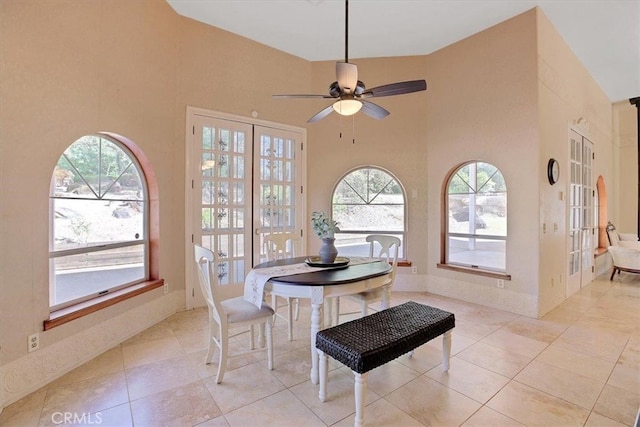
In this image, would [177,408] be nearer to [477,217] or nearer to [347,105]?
[347,105]

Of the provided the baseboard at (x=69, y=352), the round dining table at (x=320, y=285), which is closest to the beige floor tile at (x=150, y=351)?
the baseboard at (x=69, y=352)

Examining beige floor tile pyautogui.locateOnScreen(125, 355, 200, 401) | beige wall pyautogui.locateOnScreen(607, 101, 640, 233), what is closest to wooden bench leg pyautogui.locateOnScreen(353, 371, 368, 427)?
beige floor tile pyautogui.locateOnScreen(125, 355, 200, 401)

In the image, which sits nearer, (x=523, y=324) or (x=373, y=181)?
(x=523, y=324)

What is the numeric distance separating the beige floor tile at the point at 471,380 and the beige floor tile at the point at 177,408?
1.60 m

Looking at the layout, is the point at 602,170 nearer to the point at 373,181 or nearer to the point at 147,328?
the point at 373,181

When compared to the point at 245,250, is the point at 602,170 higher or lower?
higher

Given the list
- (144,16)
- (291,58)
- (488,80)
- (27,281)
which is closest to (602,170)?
(488,80)

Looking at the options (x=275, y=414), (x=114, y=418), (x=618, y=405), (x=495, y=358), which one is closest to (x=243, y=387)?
(x=275, y=414)

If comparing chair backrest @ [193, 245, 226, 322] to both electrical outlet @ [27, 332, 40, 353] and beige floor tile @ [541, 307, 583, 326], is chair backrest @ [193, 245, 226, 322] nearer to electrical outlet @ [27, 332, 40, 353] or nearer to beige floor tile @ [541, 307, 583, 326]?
electrical outlet @ [27, 332, 40, 353]

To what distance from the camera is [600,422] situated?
1.79m

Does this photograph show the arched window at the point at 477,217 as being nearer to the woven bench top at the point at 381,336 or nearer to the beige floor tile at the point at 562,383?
the beige floor tile at the point at 562,383

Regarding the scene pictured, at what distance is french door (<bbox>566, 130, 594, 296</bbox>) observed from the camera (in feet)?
14.1

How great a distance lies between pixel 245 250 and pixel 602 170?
6.74m

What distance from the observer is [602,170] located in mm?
5691
